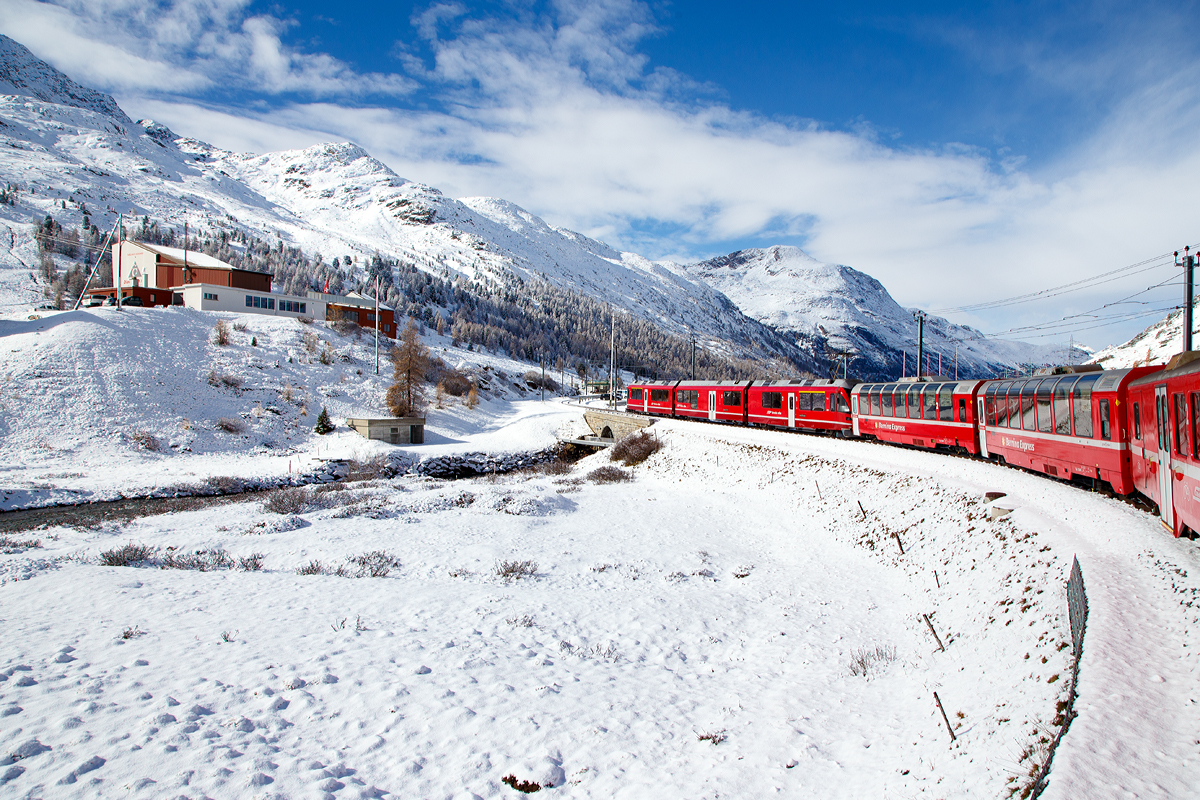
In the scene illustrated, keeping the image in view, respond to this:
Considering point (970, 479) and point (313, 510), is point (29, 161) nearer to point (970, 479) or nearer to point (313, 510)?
point (313, 510)

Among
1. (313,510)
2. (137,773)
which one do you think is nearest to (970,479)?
(137,773)

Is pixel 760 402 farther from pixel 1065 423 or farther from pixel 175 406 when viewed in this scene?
pixel 175 406

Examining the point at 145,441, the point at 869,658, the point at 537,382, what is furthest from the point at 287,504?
the point at 537,382

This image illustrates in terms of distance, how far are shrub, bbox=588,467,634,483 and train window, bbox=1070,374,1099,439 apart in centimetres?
2303

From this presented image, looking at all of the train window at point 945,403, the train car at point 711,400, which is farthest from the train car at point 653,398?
the train window at point 945,403

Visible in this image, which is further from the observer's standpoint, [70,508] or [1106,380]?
[70,508]

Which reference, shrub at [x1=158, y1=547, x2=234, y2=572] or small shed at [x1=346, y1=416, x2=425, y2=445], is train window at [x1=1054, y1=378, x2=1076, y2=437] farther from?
small shed at [x1=346, y1=416, x2=425, y2=445]

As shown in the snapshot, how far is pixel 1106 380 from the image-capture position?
1467 cm

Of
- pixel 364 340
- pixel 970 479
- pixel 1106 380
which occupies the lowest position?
pixel 970 479

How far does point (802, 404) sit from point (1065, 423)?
18785 millimetres

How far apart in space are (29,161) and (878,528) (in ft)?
824

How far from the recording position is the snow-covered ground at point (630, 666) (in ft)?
21.2

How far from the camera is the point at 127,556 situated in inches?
650

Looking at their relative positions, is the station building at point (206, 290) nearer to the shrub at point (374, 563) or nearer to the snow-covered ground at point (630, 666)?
the snow-covered ground at point (630, 666)
